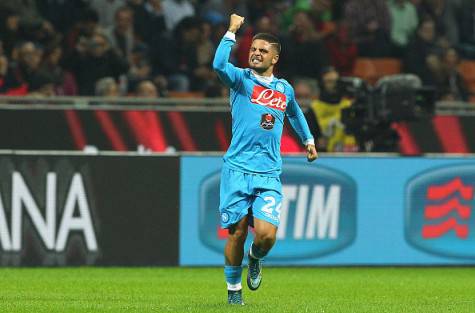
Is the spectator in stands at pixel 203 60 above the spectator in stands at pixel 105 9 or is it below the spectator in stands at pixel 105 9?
below

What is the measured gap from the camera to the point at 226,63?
9719 millimetres

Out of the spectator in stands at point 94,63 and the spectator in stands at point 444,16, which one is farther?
the spectator in stands at point 444,16

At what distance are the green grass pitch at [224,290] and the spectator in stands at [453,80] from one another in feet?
19.0

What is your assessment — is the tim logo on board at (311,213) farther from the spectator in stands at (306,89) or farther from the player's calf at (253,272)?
the player's calf at (253,272)

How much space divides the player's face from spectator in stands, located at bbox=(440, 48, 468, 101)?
11.2 metres

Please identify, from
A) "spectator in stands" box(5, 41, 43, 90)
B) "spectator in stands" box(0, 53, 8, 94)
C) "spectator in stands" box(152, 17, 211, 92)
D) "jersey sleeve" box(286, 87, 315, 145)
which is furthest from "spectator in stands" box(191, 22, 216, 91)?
"jersey sleeve" box(286, 87, 315, 145)

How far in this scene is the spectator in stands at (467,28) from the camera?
22484mm

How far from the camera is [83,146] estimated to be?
17.9 m

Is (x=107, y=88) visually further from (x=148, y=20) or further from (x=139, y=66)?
(x=148, y=20)

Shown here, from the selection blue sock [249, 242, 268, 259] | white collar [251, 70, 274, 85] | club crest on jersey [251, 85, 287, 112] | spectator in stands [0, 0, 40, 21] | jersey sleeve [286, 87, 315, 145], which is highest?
white collar [251, 70, 274, 85]

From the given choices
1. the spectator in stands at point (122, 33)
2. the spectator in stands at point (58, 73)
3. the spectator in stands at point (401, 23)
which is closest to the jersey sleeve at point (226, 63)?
the spectator in stands at point (58, 73)

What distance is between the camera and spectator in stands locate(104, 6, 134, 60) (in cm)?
1925

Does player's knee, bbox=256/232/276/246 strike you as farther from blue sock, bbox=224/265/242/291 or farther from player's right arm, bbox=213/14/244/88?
player's right arm, bbox=213/14/244/88

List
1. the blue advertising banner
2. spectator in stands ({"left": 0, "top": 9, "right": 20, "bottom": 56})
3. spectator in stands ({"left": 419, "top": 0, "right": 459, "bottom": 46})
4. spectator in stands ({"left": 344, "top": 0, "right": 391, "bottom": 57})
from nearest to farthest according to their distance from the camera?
1. the blue advertising banner
2. spectator in stands ({"left": 0, "top": 9, "right": 20, "bottom": 56})
3. spectator in stands ({"left": 344, "top": 0, "right": 391, "bottom": 57})
4. spectator in stands ({"left": 419, "top": 0, "right": 459, "bottom": 46})
